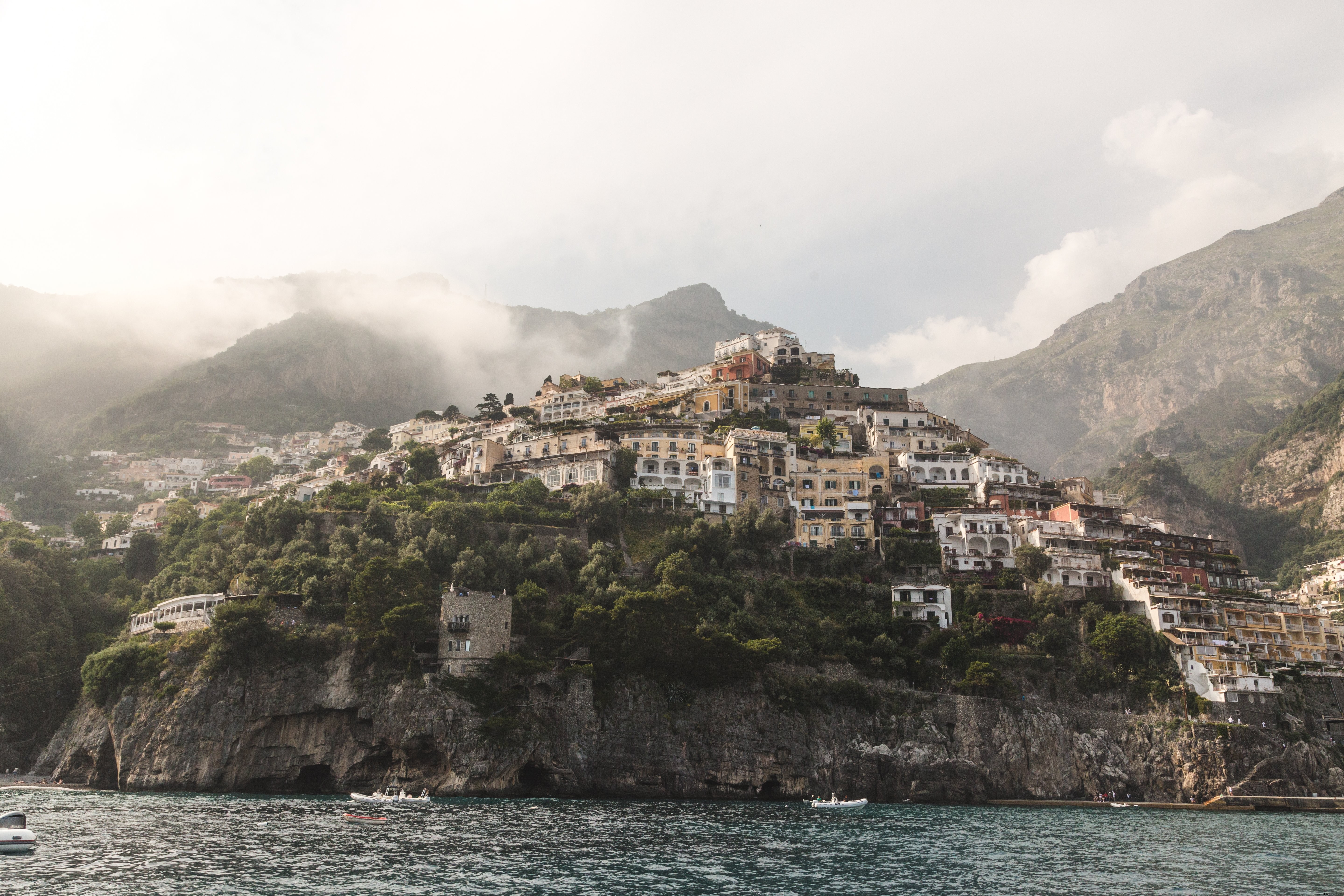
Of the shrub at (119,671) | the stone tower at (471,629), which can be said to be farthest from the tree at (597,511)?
the shrub at (119,671)

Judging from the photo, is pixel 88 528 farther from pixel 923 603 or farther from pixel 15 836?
pixel 923 603

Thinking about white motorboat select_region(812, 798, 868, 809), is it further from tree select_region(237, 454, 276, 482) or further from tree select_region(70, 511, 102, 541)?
tree select_region(237, 454, 276, 482)

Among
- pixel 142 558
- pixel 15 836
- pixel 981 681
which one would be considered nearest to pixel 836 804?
pixel 981 681

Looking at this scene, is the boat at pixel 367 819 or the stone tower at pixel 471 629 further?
the stone tower at pixel 471 629

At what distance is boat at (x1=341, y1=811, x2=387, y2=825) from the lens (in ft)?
153

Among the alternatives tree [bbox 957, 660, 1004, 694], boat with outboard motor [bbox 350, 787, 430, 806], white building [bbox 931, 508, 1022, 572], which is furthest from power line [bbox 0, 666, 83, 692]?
white building [bbox 931, 508, 1022, 572]

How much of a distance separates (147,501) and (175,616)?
82.4 meters

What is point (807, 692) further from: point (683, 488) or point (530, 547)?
point (683, 488)

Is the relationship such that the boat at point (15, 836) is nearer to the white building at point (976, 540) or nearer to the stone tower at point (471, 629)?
the stone tower at point (471, 629)

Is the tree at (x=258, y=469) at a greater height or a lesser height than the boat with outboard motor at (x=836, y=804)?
greater

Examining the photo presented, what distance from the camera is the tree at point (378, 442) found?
5453 inches

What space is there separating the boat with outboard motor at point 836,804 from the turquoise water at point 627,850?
154cm

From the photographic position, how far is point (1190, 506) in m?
138

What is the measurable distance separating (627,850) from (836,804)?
22.3 meters
